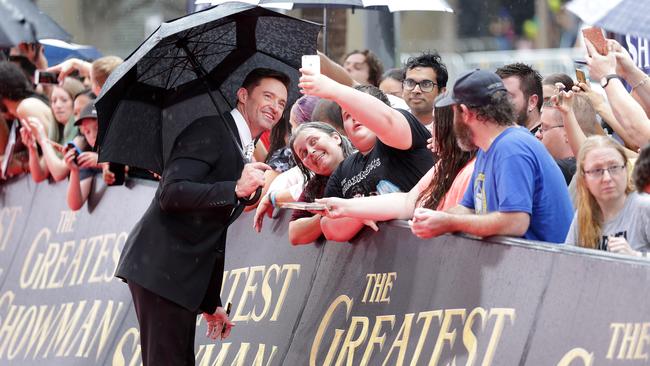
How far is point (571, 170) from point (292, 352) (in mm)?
1809

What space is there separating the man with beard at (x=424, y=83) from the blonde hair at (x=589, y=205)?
1.84 metres

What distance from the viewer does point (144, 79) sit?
7.53 metres

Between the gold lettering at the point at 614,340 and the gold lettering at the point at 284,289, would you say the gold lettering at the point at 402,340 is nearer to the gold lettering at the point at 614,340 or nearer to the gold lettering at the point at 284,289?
the gold lettering at the point at 284,289

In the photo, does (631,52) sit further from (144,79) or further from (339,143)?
(144,79)

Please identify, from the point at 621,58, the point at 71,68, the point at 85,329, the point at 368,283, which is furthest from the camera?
the point at 71,68

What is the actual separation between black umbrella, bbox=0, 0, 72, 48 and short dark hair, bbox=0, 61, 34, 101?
13.0 inches

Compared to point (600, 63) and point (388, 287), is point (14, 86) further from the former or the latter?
point (600, 63)

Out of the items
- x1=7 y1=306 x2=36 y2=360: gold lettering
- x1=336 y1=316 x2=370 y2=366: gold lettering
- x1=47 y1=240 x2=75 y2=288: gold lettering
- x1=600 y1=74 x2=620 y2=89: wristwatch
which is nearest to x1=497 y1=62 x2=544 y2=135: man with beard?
x1=600 y1=74 x2=620 y2=89: wristwatch

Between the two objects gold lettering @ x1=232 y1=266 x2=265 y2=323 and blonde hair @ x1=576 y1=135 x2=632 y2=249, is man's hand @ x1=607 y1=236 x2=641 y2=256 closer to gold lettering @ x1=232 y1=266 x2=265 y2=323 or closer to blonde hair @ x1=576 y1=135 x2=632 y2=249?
blonde hair @ x1=576 y1=135 x2=632 y2=249

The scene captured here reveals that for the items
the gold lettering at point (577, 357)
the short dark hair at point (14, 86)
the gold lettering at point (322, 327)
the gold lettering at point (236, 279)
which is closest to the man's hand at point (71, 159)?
the short dark hair at point (14, 86)

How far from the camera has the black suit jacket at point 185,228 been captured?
717 centimetres

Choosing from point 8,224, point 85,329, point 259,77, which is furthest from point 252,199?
point 8,224

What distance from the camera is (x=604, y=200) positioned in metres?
6.33

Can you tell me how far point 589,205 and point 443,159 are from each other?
0.86 m
